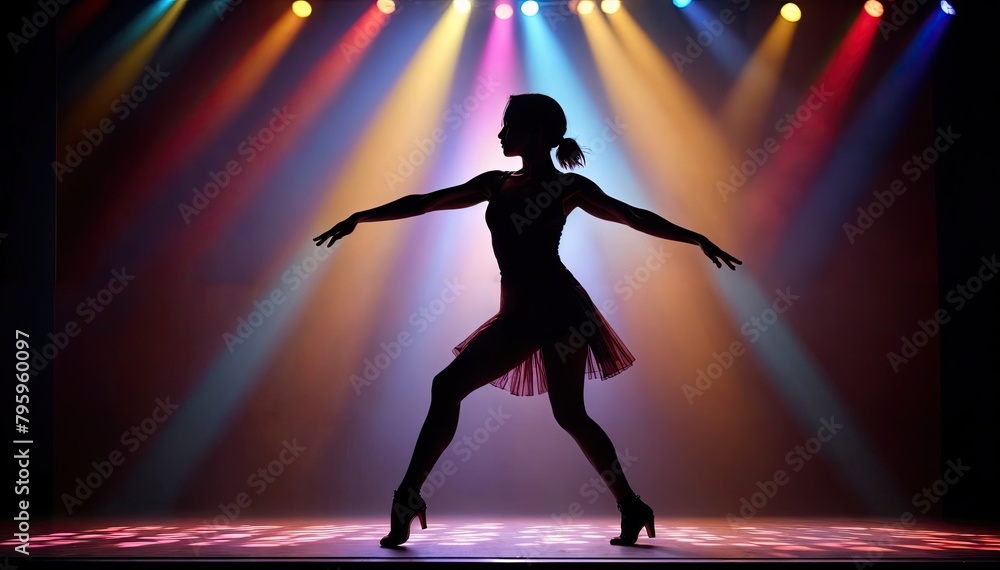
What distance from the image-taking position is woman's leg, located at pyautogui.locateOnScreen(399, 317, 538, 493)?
2.47 metres

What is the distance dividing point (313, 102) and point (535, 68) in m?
1.21

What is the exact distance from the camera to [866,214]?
162 inches

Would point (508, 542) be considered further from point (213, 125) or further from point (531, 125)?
point (213, 125)

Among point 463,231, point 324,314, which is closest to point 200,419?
point 324,314

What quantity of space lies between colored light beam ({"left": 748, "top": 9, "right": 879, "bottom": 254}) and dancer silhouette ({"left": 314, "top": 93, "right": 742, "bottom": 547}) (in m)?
1.53

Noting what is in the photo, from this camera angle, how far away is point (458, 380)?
99.7 inches

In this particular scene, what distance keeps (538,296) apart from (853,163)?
2.39 metres

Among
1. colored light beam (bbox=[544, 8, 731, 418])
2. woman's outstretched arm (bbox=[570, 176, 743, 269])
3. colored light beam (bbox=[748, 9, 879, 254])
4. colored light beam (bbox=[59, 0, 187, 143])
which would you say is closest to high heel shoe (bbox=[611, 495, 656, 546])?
woman's outstretched arm (bbox=[570, 176, 743, 269])

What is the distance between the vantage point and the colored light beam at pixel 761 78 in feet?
13.7

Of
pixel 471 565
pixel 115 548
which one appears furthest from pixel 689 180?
pixel 115 548

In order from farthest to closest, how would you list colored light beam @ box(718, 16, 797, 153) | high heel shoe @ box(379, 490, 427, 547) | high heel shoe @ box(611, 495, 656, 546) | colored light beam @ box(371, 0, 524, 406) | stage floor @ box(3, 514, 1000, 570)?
colored light beam @ box(718, 16, 797, 153), colored light beam @ box(371, 0, 524, 406), high heel shoe @ box(611, 495, 656, 546), high heel shoe @ box(379, 490, 427, 547), stage floor @ box(3, 514, 1000, 570)

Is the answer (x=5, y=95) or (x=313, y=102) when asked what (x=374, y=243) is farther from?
(x=5, y=95)

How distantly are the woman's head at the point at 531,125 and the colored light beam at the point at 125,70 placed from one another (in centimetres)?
241

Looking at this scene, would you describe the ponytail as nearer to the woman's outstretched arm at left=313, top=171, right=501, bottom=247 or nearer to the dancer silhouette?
the dancer silhouette
